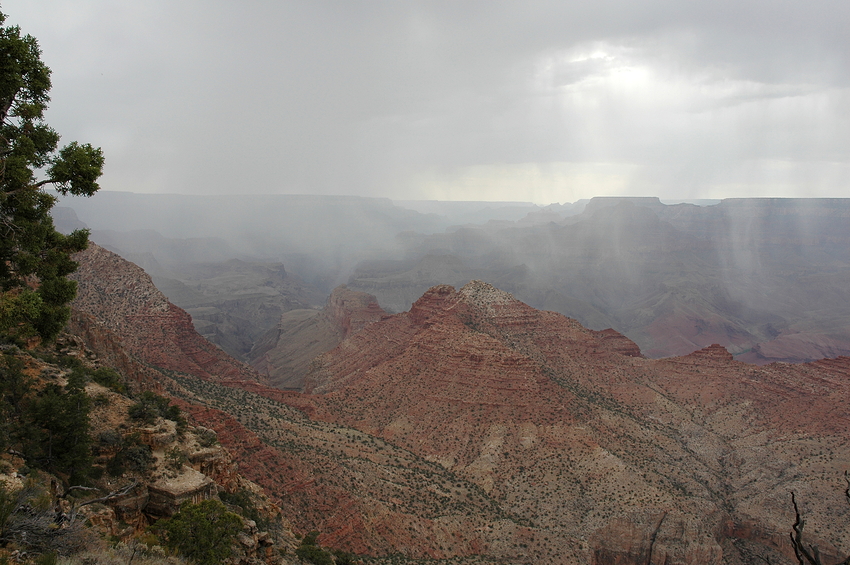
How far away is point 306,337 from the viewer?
137m

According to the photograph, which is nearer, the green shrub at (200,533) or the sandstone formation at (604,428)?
the green shrub at (200,533)

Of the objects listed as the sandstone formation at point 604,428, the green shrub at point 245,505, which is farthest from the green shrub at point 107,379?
the sandstone formation at point 604,428

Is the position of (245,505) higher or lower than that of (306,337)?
higher

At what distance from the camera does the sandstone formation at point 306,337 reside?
112062mm

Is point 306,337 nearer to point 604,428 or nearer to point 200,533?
point 604,428

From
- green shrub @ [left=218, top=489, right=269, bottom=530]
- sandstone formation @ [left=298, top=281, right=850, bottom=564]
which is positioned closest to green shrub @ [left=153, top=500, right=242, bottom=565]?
green shrub @ [left=218, top=489, right=269, bottom=530]

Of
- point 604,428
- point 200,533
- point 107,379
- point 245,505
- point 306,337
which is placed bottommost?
point 306,337

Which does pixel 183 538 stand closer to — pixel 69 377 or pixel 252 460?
pixel 69 377

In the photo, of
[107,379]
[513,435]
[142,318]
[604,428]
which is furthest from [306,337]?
[107,379]

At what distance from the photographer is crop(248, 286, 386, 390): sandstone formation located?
11206 centimetres

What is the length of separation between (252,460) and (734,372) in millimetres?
61931

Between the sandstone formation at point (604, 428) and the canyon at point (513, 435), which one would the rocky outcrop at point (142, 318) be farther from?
the sandstone formation at point (604, 428)

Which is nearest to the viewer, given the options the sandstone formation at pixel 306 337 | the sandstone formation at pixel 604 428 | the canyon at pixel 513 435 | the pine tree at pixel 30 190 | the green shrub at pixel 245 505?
the pine tree at pixel 30 190

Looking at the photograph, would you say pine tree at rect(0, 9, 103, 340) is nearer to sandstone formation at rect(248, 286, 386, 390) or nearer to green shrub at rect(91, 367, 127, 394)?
green shrub at rect(91, 367, 127, 394)
